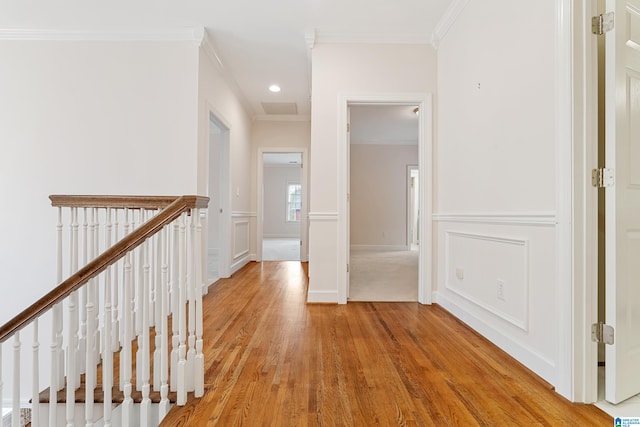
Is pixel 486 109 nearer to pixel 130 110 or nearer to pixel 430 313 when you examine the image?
pixel 430 313

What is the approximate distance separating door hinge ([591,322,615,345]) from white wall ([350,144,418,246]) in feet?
20.0

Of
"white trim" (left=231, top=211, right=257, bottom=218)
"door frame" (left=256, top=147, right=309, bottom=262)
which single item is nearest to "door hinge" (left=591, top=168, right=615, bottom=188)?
"white trim" (left=231, top=211, right=257, bottom=218)

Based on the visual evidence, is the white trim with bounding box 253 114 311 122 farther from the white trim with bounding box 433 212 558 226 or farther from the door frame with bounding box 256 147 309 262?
the white trim with bounding box 433 212 558 226

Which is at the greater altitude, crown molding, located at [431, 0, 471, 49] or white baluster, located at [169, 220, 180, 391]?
crown molding, located at [431, 0, 471, 49]

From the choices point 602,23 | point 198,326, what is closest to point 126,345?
point 198,326

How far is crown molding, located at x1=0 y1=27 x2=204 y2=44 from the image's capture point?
127 inches

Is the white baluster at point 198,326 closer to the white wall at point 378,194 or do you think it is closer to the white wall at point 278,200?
the white wall at point 378,194

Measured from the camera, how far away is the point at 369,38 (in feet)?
10.4

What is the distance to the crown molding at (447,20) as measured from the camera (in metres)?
2.65

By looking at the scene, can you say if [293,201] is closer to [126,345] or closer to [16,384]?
[126,345]

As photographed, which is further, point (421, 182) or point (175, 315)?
point (421, 182)

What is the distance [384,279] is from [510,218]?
7.85 feet

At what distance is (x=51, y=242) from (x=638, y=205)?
14.7 ft

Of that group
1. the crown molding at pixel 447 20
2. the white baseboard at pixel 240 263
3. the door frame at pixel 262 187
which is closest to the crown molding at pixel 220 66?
the door frame at pixel 262 187
